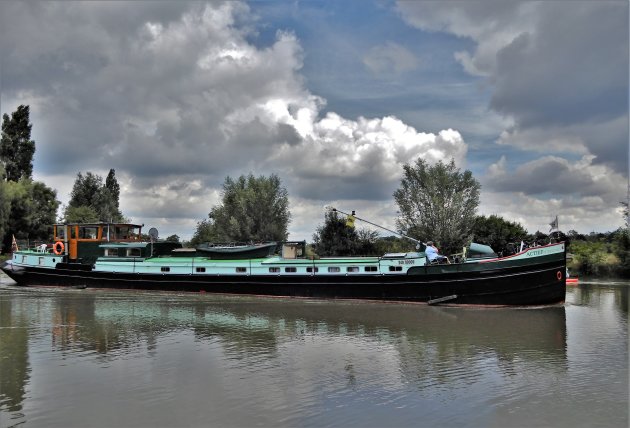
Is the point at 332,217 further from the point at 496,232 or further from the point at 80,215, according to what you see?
the point at 80,215

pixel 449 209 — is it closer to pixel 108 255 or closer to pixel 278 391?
pixel 108 255

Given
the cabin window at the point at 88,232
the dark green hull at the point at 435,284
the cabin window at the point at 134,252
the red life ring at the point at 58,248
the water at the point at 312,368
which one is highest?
the cabin window at the point at 88,232

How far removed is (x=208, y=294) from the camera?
31.5 metres

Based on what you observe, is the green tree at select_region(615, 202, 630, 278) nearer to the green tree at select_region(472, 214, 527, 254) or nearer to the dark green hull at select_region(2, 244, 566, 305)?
the green tree at select_region(472, 214, 527, 254)

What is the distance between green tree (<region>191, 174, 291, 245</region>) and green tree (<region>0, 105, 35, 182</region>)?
Result: 24.2m

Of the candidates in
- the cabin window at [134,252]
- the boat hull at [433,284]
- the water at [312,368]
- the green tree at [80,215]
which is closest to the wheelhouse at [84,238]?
the cabin window at [134,252]

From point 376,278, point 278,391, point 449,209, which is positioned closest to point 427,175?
point 449,209

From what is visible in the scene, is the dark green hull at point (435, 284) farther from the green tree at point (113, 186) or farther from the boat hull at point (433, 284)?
the green tree at point (113, 186)

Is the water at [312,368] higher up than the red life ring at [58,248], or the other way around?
the red life ring at [58,248]

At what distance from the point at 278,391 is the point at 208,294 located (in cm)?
2113

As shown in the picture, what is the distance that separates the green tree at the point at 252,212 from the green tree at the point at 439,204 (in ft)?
47.3

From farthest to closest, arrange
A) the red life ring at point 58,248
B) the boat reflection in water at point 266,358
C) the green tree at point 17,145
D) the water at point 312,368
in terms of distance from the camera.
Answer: the green tree at point 17,145, the red life ring at point 58,248, the boat reflection in water at point 266,358, the water at point 312,368

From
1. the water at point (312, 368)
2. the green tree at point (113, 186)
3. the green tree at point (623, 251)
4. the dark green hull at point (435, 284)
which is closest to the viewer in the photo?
the water at point (312, 368)

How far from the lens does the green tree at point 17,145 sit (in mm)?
65312
